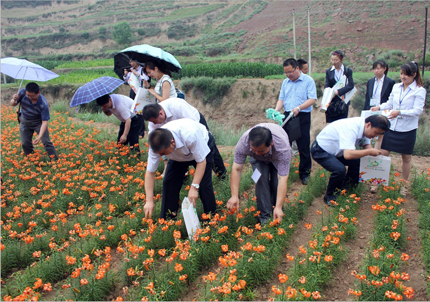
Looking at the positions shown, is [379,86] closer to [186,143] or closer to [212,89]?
[186,143]

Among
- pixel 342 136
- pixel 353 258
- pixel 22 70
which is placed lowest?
pixel 353 258

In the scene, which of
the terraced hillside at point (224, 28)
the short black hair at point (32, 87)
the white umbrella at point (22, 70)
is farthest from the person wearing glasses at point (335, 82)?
the terraced hillside at point (224, 28)

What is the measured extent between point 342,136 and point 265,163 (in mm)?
1094

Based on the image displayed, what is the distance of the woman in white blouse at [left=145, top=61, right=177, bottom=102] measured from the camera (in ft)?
18.4

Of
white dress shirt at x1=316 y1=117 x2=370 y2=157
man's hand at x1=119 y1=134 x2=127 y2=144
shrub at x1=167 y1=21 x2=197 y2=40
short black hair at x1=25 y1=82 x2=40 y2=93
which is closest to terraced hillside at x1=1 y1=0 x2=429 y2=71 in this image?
shrub at x1=167 y1=21 x2=197 y2=40

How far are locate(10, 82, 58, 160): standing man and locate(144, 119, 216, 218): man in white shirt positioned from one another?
11.6 ft

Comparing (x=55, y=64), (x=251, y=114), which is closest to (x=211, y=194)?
(x=251, y=114)

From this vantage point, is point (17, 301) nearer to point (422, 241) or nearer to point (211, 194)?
point (211, 194)

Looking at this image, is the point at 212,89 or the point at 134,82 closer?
the point at 134,82

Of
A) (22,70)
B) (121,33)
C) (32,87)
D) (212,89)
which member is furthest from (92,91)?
(121,33)

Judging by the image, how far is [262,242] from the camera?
3871mm

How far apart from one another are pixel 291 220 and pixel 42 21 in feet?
266

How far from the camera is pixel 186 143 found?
12.8 feet

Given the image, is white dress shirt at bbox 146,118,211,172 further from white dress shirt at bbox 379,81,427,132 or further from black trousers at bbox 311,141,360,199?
white dress shirt at bbox 379,81,427,132
